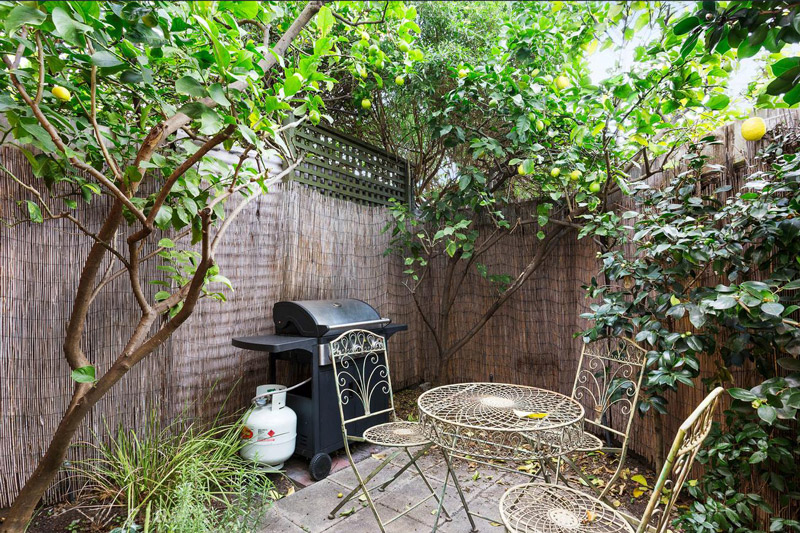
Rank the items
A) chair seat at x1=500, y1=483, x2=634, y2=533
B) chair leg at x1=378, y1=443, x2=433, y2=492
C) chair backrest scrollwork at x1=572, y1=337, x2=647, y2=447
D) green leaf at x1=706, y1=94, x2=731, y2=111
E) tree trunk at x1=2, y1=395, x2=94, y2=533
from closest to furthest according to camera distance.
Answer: chair seat at x1=500, y1=483, x2=634, y2=533
tree trunk at x1=2, y1=395, x2=94, y2=533
green leaf at x1=706, y1=94, x2=731, y2=111
chair leg at x1=378, y1=443, x2=433, y2=492
chair backrest scrollwork at x1=572, y1=337, x2=647, y2=447

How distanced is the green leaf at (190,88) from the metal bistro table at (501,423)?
171 cm

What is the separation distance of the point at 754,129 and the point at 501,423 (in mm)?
1986

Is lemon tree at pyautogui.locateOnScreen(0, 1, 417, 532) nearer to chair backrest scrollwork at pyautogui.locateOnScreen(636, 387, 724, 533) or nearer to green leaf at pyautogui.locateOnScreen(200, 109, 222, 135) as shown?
green leaf at pyautogui.locateOnScreen(200, 109, 222, 135)

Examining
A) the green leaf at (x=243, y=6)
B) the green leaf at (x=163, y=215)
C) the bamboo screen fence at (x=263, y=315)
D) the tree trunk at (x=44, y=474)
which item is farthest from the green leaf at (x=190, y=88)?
the bamboo screen fence at (x=263, y=315)

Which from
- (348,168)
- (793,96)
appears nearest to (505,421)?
(793,96)

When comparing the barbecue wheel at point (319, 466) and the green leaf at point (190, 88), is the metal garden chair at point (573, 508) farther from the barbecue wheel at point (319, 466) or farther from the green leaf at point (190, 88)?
the green leaf at point (190, 88)

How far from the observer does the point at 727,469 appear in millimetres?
1951

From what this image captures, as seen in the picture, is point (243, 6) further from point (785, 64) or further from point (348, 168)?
point (348, 168)

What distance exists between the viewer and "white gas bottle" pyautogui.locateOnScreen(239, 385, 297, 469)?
2.73 m

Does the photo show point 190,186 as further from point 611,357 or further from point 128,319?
point 611,357

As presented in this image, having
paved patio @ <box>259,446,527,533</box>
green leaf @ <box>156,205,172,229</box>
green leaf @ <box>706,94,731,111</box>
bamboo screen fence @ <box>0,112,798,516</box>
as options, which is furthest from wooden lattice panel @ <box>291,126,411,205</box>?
green leaf @ <box>706,94,731,111</box>

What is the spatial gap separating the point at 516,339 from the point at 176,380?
10.4 feet

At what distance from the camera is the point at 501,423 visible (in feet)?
6.80

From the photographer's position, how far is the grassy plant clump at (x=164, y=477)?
2.10 meters
